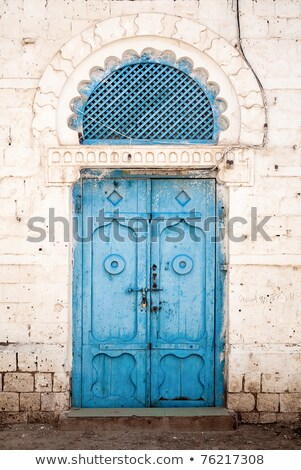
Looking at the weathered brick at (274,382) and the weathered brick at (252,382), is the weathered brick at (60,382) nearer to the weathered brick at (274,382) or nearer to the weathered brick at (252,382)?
the weathered brick at (252,382)

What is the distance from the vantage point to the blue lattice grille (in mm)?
6105

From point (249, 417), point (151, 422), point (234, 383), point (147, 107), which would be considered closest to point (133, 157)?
point (147, 107)

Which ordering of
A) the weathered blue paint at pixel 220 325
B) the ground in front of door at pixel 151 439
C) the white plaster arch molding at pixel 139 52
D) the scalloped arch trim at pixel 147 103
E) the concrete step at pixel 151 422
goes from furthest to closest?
the weathered blue paint at pixel 220 325 → the scalloped arch trim at pixel 147 103 → the white plaster arch molding at pixel 139 52 → the concrete step at pixel 151 422 → the ground in front of door at pixel 151 439

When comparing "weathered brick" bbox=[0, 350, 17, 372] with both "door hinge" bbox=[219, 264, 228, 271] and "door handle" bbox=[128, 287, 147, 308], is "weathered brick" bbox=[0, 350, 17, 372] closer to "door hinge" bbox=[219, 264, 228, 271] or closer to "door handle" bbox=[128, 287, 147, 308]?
"door handle" bbox=[128, 287, 147, 308]

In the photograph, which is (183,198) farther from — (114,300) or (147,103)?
(114,300)

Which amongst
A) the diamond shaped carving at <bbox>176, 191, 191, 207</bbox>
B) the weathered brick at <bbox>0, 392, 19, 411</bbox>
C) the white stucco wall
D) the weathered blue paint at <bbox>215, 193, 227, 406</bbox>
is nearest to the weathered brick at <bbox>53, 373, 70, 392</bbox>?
the white stucco wall

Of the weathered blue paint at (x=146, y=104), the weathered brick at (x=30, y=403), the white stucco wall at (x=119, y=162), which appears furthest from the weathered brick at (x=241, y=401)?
the weathered blue paint at (x=146, y=104)

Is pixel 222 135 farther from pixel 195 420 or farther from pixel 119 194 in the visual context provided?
pixel 195 420

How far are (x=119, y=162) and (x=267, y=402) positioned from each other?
8.42 feet

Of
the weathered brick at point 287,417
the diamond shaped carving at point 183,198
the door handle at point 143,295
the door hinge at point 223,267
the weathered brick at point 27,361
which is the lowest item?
the weathered brick at point 287,417

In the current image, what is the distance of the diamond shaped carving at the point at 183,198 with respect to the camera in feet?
20.5

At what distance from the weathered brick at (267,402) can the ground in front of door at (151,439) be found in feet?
0.52

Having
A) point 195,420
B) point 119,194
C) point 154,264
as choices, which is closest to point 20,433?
point 195,420

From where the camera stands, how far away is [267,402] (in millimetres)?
6070
